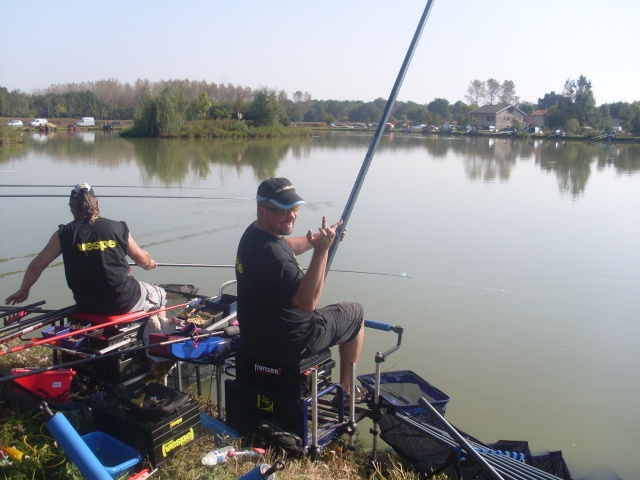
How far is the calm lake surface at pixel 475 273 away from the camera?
4195mm

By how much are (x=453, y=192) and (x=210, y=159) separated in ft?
34.7

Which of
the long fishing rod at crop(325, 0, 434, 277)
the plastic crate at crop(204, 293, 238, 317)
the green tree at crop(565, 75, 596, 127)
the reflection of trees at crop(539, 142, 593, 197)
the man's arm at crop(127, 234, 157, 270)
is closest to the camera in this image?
the long fishing rod at crop(325, 0, 434, 277)

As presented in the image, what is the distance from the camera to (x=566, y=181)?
17219mm

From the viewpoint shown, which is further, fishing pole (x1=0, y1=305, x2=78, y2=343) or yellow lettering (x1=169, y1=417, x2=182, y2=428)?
fishing pole (x1=0, y1=305, x2=78, y2=343)

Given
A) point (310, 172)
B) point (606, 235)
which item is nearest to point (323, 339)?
point (606, 235)

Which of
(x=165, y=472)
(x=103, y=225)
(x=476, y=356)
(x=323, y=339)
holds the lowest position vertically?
(x=476, y=356)

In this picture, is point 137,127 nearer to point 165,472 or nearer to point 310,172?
point 310,172

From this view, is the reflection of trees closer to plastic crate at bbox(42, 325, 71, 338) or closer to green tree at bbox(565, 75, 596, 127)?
plastic crate at bbox(42, 325, 71, 338)

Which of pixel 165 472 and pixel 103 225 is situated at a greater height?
pixel 103 225

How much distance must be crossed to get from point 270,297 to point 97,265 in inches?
43.5

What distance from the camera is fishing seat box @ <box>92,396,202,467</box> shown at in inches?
97.2

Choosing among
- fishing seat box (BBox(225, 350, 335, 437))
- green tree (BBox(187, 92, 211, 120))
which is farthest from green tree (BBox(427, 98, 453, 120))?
fishing seat box (BBox(225, 350, 335, 437))

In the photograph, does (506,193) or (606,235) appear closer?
(606,235)

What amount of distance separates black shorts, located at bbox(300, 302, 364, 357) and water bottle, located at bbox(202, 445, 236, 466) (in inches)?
19.7
